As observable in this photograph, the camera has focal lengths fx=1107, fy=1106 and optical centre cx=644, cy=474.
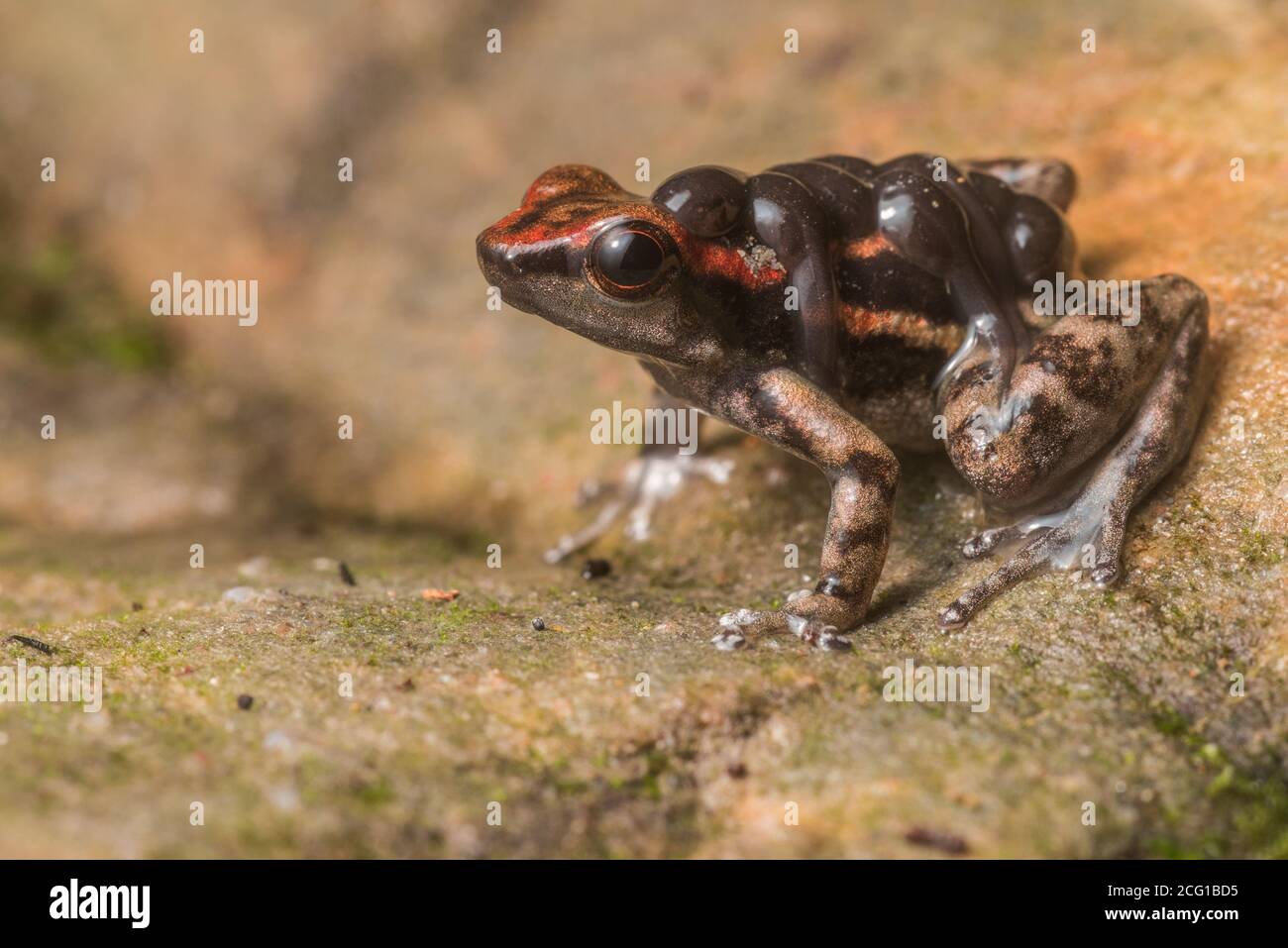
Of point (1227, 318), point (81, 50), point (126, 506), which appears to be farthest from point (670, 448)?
point (81, 50)

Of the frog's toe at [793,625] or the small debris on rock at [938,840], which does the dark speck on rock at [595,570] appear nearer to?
the frog's toe at [793,625]

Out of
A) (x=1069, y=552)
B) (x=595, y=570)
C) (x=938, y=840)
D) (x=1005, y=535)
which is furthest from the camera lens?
(x=595, y=570)

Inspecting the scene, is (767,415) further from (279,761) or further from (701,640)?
(279,761)

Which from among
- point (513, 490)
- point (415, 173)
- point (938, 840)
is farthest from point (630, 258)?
point (415, 173)
